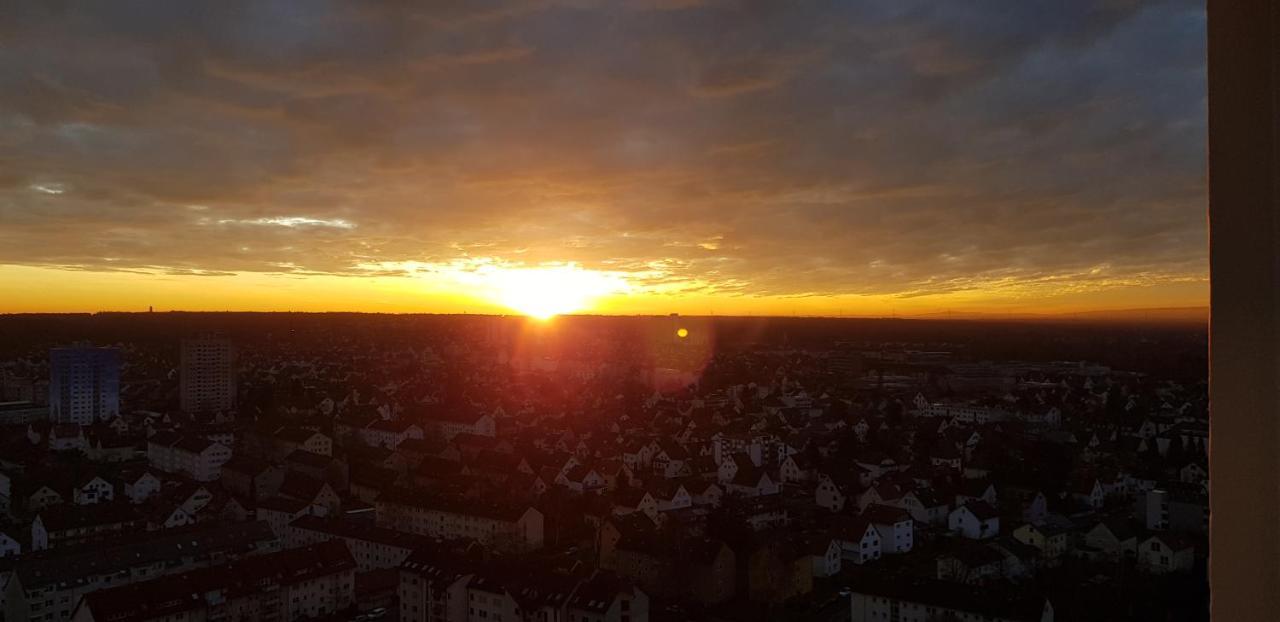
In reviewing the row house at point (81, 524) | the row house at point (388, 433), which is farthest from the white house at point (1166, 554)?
the row house at point (388, 433)

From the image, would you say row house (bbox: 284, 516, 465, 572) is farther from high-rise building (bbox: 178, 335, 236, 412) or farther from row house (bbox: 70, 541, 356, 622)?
high-rise building (bbox: 178, 335, 236, 412)

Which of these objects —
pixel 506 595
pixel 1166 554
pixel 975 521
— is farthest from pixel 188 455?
pixel 1166 554

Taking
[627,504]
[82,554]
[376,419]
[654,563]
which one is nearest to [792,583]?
[654,563]

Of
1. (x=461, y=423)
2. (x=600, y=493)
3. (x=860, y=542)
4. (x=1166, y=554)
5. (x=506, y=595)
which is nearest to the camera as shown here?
(x=506, y=595)

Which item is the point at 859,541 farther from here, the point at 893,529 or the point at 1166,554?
the point at 1166,554

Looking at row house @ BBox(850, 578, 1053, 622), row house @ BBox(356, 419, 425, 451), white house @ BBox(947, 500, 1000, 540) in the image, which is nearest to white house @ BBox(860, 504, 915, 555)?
white house @ BBox(947, 500, 1000, 540)

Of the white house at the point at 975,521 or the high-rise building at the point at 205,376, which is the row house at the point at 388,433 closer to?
the high-rise building at the point at 205,376
